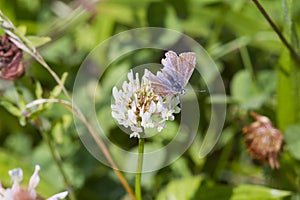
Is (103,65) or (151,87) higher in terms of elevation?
(151,87)

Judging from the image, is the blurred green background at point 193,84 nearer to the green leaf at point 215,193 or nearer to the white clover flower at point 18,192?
the green leaf at point 215,193

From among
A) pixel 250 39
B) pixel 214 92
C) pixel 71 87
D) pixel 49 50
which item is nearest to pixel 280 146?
pixel 214 92

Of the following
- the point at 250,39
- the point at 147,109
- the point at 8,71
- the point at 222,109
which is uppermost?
the point at 8,71

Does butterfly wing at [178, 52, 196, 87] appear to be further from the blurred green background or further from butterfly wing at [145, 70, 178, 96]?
the blurred green background

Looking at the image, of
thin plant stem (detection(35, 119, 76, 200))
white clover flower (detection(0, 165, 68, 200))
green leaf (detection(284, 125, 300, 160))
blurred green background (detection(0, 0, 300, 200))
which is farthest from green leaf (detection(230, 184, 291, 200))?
white clover flower (detection(0, 165, 68, 200))

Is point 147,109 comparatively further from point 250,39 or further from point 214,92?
point 250,39
